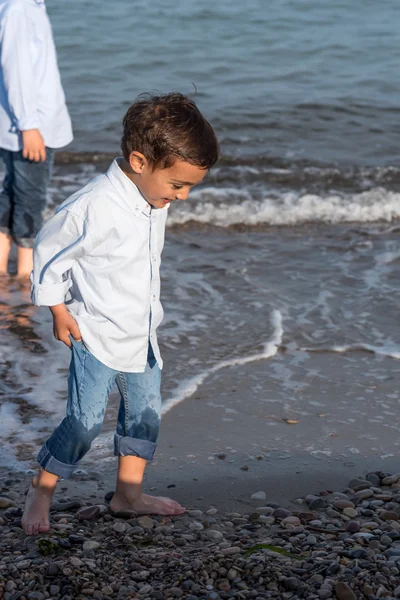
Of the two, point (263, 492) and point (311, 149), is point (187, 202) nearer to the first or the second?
point (311, 149)

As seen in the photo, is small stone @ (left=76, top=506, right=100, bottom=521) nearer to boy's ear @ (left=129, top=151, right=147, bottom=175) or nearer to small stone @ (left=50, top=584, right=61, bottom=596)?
small stone @ (left=50, top=584, right=61, bottom=596)

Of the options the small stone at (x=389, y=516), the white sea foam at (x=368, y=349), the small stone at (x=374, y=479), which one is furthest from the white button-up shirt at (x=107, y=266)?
the white sea foam at (x=368, y=349)

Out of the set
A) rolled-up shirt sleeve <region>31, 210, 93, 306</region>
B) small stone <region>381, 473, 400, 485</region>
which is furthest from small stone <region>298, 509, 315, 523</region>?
rolled-up shirt sleeve <region>31, 210, 93, 306</region>

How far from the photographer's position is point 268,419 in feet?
14.5

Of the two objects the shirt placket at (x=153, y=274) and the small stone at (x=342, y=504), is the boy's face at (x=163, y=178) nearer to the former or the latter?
the shirt placket at (x=153, y=274)

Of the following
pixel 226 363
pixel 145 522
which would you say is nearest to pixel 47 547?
pixel 145 522

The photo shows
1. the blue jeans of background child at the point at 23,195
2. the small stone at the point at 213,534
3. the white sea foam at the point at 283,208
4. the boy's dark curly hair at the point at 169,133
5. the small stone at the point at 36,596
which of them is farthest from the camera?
the white sea foam at the point at 283,208

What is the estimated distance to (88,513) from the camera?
343cm

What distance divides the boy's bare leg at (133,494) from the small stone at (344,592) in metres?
0.89

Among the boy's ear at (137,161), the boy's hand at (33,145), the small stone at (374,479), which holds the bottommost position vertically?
the small stone at (374,479)

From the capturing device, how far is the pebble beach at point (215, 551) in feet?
9.19

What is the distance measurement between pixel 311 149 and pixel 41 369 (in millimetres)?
5943

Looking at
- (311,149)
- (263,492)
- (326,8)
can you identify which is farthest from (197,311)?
(326,8)

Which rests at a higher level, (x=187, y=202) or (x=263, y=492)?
(x=263, y=492)
